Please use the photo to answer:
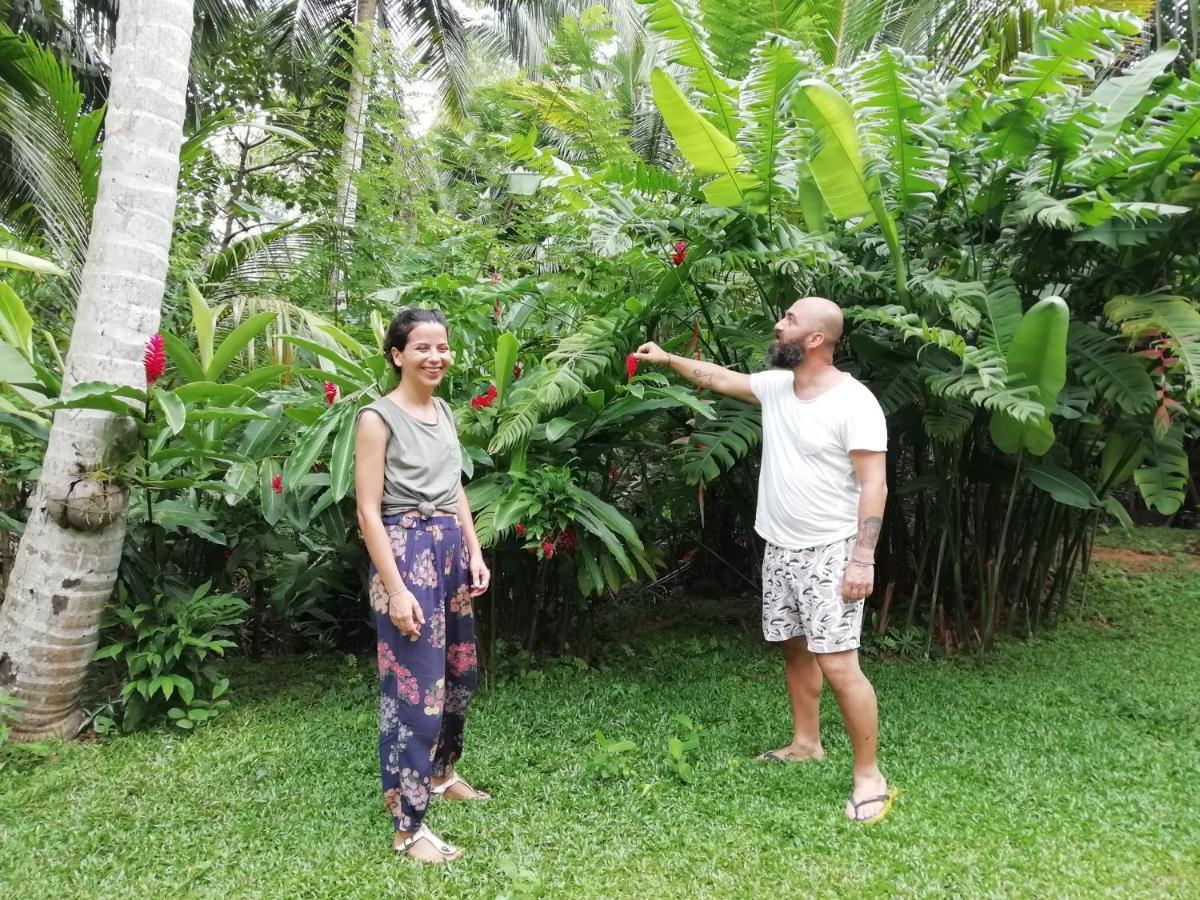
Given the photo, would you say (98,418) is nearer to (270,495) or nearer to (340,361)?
(270,495)

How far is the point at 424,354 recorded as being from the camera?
7.13 ft

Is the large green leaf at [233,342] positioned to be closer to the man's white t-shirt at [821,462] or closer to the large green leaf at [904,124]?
the man's white t-shirt at [821,462]

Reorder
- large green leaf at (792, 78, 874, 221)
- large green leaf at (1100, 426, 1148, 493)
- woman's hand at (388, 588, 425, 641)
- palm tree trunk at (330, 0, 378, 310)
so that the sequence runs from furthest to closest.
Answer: palm tree trunk at (330, 0, 378, 310), large green leaf at (1100, 426, 1148, 493), large green leaf at (792, 78, 874, 221), woman's hand at (388, 588, 425, 641)

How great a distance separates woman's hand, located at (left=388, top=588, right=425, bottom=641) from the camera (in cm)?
206

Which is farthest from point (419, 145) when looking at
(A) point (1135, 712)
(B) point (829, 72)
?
(A) point (1135, 712)

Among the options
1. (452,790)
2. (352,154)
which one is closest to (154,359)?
(452,790)

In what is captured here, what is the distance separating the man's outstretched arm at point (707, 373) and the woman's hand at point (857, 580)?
759mm

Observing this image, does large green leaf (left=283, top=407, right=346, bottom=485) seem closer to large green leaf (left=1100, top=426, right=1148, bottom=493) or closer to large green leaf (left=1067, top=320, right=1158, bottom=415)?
large green leaf (left=1067, top=320, right=1158, bottom=415)

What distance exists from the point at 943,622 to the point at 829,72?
2680 millimetres

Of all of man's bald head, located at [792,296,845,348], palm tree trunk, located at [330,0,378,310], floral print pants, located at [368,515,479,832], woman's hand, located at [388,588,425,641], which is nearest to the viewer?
woman's hand, located at [388,588,425,641]

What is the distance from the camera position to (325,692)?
3572 millimetres

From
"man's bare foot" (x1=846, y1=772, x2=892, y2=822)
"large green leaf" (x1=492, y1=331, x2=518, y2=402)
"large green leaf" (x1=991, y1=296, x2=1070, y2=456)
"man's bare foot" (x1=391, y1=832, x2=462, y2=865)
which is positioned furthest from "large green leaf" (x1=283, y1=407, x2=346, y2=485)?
"large green leaf" (x1=991, y1=296, x2=1070, y2=456)

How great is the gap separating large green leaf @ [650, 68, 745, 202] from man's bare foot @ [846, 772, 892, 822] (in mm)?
2235

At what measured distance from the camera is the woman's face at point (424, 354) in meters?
2.17
